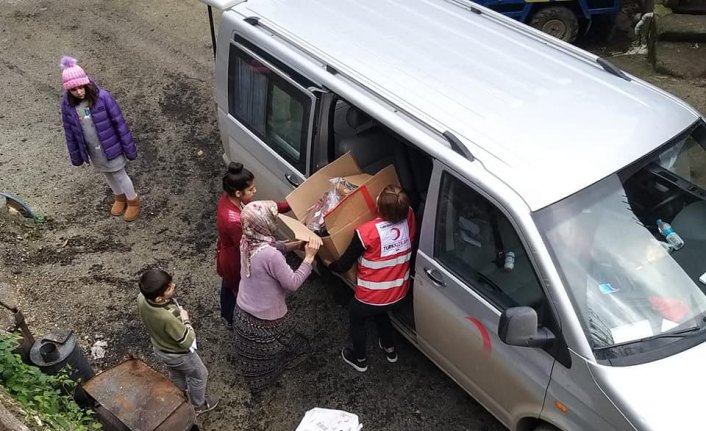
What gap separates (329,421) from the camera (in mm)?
4078

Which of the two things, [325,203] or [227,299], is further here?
[227,299]

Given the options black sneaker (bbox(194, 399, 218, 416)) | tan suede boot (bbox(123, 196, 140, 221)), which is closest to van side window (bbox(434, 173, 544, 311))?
black sneaker (bbox(194, 399, 218, 416))

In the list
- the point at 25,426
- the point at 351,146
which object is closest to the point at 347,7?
the point at 351,146

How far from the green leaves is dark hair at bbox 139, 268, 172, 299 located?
0.90m

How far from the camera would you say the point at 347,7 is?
4719mm

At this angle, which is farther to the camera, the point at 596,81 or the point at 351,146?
the point at 351,146

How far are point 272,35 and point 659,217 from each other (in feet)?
9.53

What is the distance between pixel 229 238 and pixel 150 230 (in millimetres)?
1969

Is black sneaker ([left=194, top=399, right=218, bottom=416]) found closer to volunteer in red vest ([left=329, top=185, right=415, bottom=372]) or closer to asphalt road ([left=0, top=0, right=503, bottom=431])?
asphalt road ([left=0, top=0, right=503, bottom=431])

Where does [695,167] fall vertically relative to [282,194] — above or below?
above

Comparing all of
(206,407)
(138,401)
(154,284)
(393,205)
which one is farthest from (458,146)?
(206,407)

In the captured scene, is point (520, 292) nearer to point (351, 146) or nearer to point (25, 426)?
point (351, 146)

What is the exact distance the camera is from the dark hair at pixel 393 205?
3752 mm

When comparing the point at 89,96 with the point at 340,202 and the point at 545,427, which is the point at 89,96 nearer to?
the point at 340,202
